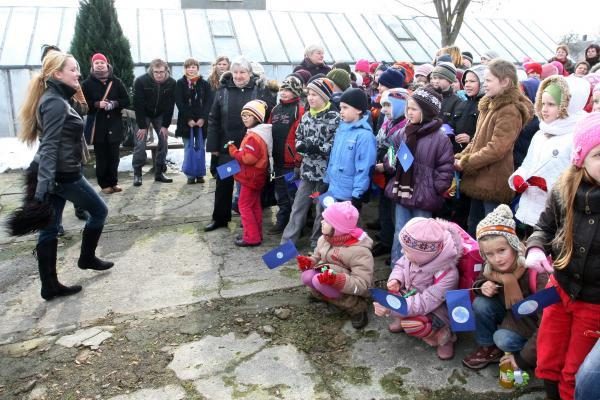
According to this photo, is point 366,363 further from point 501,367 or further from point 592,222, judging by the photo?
point 592,222

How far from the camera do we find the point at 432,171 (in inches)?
155

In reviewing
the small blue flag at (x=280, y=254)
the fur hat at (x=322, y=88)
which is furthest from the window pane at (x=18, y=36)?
the small blue flag at (x=280, y=254)

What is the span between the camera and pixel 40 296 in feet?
14.0

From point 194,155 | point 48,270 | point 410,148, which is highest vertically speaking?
point 410,148

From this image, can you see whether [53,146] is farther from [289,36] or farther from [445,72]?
[289,36]

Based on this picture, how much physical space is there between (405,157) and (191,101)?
14.3 ft

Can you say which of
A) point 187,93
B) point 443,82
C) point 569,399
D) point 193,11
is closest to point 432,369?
point 569,399

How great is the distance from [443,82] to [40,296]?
167 inches

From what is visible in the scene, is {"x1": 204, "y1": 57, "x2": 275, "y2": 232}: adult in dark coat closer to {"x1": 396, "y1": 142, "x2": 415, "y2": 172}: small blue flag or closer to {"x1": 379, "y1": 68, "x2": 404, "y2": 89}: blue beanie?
Result: {"x1": 379, "y1": 68, "x2": 404, "y2": 89}: blue beanie

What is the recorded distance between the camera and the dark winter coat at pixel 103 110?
6.83 m

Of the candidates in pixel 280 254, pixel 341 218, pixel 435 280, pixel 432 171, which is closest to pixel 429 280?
pixel 435 280

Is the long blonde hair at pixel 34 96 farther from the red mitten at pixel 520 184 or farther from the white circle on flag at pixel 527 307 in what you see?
the white circle on flag at pixel 527 307

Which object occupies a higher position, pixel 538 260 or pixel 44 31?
pixel 44 31

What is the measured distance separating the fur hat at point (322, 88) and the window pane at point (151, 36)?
902 cm
